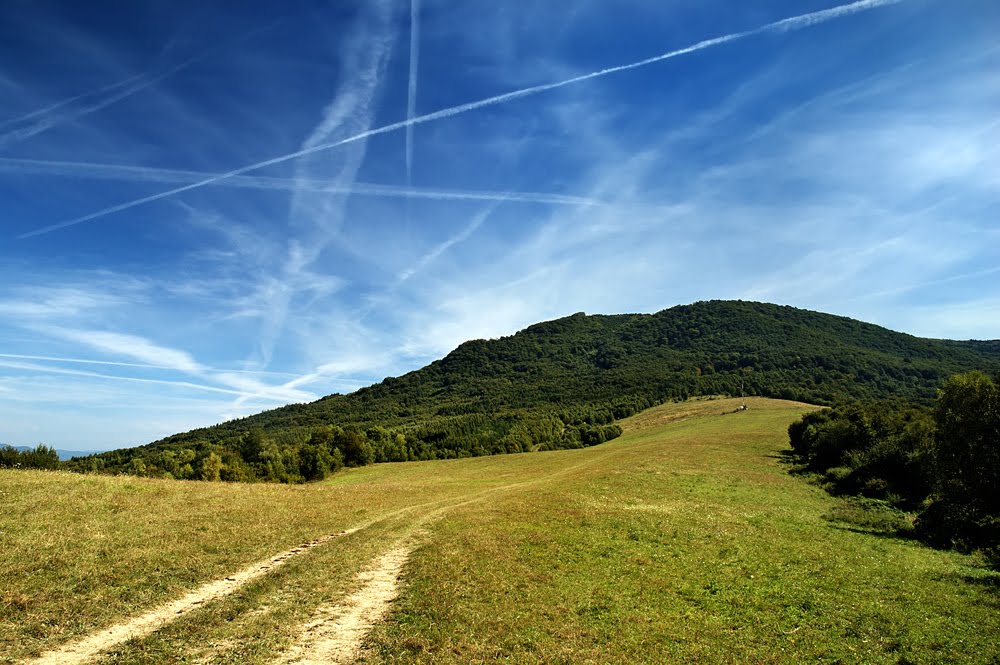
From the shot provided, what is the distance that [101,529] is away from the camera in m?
21.7

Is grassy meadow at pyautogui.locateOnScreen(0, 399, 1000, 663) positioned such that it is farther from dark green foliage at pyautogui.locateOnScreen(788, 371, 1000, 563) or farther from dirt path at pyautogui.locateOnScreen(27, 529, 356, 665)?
dark green foliage at pyautogui.locateOnScreen(788, 371, 1000, 563)

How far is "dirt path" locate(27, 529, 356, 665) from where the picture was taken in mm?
11750

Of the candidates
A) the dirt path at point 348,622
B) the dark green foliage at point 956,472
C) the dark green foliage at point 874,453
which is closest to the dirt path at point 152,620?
the dirt path at point 348,622

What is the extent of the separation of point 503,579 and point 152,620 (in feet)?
39.7

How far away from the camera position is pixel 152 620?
46.6 feet

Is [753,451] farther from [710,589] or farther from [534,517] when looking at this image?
[710,589]

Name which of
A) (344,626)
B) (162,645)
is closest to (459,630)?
(344,626)

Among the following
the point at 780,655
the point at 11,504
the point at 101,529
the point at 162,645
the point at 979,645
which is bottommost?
the point at 979,645

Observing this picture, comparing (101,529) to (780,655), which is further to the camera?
(101,529)

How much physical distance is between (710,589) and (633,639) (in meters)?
7.39

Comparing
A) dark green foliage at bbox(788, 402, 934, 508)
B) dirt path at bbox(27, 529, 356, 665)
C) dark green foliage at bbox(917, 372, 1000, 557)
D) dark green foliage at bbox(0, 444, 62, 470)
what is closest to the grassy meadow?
dirt path at bbox(27, 529, 356, 665)

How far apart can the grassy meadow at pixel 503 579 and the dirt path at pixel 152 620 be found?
44 cm

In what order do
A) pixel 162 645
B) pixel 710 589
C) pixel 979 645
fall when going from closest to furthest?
pixel 162 645 → pixel 979 645 → pixel 710 589

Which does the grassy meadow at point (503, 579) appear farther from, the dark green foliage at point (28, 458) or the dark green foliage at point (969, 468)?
the dark green foliage at point (28, 458)
